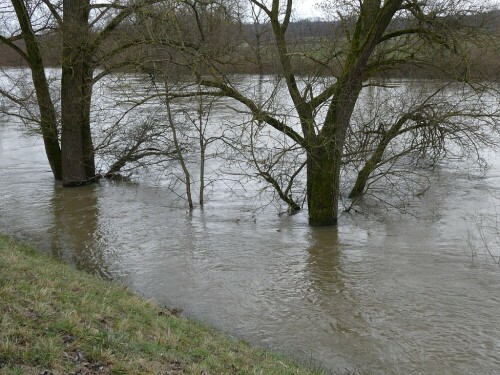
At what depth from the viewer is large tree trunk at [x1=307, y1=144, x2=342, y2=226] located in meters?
14.1

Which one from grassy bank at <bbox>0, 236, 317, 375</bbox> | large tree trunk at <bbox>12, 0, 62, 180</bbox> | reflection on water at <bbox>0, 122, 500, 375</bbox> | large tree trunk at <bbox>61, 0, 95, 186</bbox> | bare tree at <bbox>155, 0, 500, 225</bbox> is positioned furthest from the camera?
large tree trunk at <bbox>12, 0, 62, 180</bbox>

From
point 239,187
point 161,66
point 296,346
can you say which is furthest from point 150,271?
point 239,187

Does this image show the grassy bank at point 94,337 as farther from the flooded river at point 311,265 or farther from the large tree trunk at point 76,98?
the large tree trunk at point 76,98

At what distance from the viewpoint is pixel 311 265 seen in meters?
11.7

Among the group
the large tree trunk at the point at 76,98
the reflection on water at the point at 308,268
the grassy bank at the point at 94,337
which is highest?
the large tree trunk at the point at 76,98

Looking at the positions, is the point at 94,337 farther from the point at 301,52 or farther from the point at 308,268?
the point at 301,52

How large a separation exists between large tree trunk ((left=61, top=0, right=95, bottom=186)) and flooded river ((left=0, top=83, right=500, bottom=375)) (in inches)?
37.1

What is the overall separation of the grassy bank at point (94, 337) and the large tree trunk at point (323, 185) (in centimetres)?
751

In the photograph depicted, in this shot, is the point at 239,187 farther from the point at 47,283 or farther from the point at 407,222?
the point at 47,283

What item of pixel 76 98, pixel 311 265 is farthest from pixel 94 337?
pixel 76 98

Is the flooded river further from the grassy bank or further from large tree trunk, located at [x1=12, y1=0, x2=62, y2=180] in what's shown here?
large tree trunk, located at [x1=12, y1=0, x2=62, y2=180]

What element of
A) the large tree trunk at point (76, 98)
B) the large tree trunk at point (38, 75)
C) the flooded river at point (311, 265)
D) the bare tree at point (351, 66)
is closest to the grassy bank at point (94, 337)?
the flooded river at point (311, 265)

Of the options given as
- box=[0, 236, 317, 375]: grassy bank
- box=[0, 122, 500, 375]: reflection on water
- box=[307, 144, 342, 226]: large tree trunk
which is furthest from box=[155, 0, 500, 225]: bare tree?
box=[0, 236, 317, 375]: grassy bank

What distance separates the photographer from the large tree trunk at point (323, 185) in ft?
46.2
